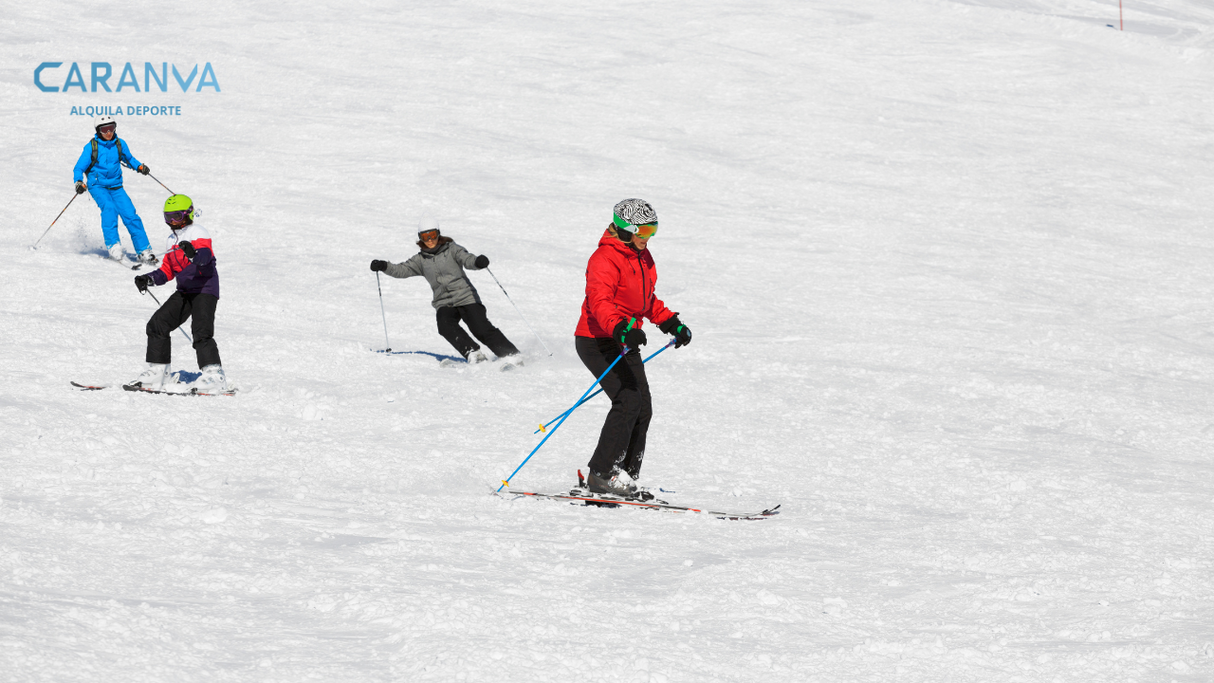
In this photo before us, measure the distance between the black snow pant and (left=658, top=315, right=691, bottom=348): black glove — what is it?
4.03 m

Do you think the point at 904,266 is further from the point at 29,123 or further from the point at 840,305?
the point at 29,123

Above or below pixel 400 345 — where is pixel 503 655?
above

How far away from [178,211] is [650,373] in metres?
4.62

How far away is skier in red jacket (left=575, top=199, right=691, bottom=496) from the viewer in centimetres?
644

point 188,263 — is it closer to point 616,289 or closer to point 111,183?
point 616,289

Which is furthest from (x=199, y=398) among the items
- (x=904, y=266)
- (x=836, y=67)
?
(x=836, y=67)

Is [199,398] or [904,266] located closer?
[199,398]

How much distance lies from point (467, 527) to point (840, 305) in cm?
872

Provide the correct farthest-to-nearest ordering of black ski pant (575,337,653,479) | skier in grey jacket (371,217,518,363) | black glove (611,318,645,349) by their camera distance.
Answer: skier in grey jacket (371,217,518,363)
black ski pant (575,337,653,479)
black glove (611,318,645,349)

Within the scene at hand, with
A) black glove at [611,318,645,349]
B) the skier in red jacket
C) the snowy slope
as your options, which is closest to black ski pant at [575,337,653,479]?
the skier in red jacket

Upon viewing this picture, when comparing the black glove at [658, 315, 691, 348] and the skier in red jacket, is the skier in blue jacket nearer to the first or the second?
the skier in red jacket

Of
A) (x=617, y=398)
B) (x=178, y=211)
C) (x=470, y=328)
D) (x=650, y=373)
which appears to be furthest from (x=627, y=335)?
(x=470, y=328)

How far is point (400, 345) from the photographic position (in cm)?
1126

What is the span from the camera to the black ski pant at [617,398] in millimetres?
6672
